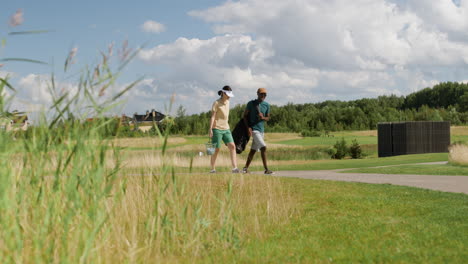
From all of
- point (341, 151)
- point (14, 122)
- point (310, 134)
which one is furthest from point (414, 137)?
point (14, 122)

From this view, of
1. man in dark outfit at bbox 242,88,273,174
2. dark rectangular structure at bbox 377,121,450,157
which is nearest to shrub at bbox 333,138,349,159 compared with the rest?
dark rectangular structure at bbox 377,121,450,157

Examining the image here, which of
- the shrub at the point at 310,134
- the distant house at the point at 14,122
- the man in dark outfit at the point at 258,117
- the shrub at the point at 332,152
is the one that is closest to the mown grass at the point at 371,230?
the man in dark outfit at the point at 258,117

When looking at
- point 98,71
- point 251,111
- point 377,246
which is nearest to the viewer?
point 98,71

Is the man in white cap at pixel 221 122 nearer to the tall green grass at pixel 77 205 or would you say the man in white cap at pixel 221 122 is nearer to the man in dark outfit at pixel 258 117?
the man in dark outfit at pixel 258 117

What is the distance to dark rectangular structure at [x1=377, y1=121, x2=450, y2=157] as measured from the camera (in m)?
25.6

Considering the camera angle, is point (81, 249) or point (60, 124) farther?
point (60, 124)

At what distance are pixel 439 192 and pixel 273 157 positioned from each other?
17126 millimetres

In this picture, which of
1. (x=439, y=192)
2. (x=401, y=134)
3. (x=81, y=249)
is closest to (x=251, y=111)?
(x=439, y=192)

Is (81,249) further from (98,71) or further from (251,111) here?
(251,111)

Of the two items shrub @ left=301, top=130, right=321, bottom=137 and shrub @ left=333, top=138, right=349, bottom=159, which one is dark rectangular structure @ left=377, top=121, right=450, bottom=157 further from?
shrub @ left=301, top=130, right=321, bottom=137

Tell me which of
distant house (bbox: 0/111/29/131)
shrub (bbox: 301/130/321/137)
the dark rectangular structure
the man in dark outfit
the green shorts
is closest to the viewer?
distant house (bbox: 0/111/29/131)

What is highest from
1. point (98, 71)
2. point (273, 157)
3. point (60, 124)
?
point (98, 71)

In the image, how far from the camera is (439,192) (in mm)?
8336

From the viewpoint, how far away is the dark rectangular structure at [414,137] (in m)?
25.6
